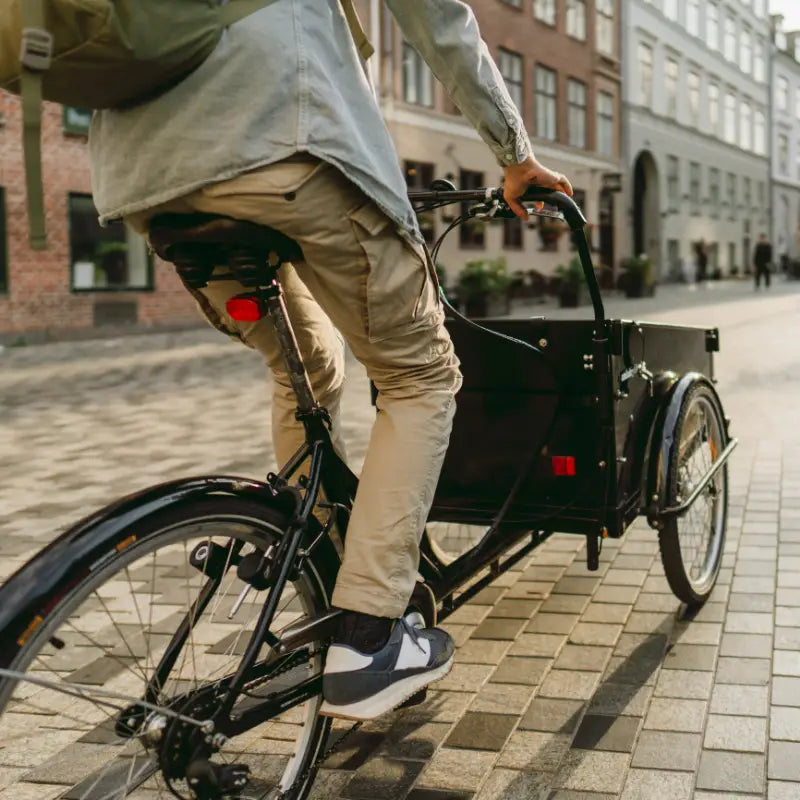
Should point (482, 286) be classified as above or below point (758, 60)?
below

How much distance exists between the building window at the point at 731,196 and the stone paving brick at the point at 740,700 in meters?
51.2

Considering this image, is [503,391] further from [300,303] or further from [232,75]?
[232,75]

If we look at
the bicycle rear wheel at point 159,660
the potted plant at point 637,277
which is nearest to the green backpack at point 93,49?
the bicycle rear wheel at point 159,660

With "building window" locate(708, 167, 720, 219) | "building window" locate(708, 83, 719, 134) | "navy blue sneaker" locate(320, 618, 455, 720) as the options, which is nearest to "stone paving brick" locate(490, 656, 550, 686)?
"navy blue sneaker" locate(320, 618, 455, 720)

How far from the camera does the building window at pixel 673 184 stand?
43562 mm

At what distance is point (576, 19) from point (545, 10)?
278 centimetres

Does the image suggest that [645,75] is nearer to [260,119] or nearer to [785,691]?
[785,691]

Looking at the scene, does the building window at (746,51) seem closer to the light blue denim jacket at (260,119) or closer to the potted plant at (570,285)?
the potted plant at (570,285)

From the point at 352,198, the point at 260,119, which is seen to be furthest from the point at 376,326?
the point at 260,119

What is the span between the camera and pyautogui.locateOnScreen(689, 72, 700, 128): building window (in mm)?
46281

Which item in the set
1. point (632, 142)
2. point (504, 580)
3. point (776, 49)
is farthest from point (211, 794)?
point (776, 49)

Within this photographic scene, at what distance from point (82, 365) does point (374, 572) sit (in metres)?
12.0

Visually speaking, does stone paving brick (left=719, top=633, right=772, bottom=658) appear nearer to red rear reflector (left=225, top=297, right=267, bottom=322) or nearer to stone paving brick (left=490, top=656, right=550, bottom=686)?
stone paving brick (left=490, top=656, right=550, bottom=686)

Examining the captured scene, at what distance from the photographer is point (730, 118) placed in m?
52.5
